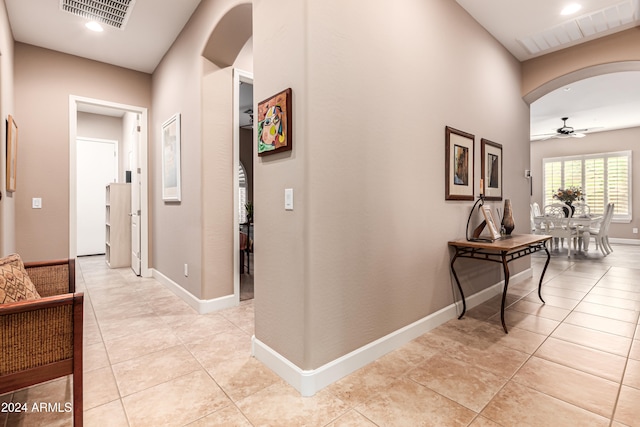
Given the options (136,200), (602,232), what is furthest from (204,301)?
(602,232)

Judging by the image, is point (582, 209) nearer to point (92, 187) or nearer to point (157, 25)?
point (157, 25)

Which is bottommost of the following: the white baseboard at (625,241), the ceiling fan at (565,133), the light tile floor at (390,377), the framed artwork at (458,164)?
the light tile floor at (390,377)

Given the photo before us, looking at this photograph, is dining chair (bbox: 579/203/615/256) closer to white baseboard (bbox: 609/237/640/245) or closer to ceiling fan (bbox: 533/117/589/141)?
ceiling fan (bbox: 533/117/589/141)

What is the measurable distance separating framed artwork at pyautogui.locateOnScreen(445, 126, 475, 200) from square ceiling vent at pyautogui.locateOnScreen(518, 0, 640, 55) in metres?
1.52

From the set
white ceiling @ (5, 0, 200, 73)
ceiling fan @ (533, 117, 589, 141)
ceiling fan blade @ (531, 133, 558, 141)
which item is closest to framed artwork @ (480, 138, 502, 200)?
white ceiling @ (5, 0, 200, 73)

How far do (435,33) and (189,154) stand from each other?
2557 mm

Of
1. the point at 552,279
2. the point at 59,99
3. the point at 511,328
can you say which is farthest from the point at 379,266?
the point at 59,99

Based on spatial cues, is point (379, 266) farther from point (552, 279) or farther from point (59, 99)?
point (59, 99)

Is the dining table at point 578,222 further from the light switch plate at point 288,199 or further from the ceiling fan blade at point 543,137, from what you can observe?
the light switch plate at point 288,199

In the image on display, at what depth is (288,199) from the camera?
1828mm

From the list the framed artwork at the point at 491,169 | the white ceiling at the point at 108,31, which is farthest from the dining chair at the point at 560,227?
the white ceiling at the point at 108,31

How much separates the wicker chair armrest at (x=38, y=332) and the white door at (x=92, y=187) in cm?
603

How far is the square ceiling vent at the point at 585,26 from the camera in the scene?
116 inches

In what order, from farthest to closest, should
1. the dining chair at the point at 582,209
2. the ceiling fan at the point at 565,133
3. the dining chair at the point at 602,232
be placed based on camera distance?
the dining chair at the point at 582,209, the ceiling fan at the point at 565,133, the dining chair at the point at 602,232
